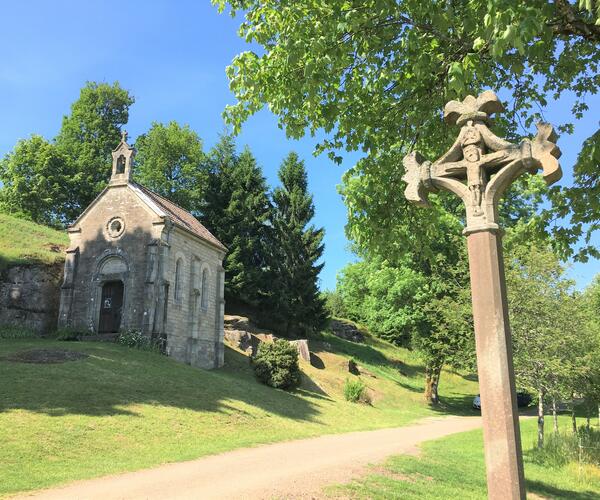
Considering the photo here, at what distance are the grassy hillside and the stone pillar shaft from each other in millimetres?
29891

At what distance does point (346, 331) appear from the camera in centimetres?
5022

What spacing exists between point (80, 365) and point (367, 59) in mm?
14972

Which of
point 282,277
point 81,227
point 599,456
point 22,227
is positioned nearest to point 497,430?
point 599,456

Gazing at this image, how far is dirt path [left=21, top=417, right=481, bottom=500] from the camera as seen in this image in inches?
335

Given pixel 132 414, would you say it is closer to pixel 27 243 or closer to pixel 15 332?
pixel 15 332

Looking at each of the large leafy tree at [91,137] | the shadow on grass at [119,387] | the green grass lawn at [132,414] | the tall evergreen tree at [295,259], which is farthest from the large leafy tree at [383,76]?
the large leafy tree at [91,137]

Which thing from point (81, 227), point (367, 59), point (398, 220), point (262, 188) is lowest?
point (398, 220)

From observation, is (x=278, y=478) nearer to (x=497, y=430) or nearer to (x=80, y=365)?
(x=497, y=430)

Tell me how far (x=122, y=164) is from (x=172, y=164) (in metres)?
23.5

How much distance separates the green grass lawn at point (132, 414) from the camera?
10.9 meters

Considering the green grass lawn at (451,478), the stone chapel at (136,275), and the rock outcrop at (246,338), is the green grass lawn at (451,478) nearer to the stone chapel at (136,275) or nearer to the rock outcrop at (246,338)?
the stone chapel at (136,275)

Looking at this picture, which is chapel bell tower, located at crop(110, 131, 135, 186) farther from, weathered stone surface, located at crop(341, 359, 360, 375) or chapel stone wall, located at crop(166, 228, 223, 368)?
weathered stone surface, located at crop(341, 359, 360, 375)

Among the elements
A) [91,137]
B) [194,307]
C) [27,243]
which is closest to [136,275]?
[194,307]

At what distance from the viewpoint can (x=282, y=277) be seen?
39938mm
